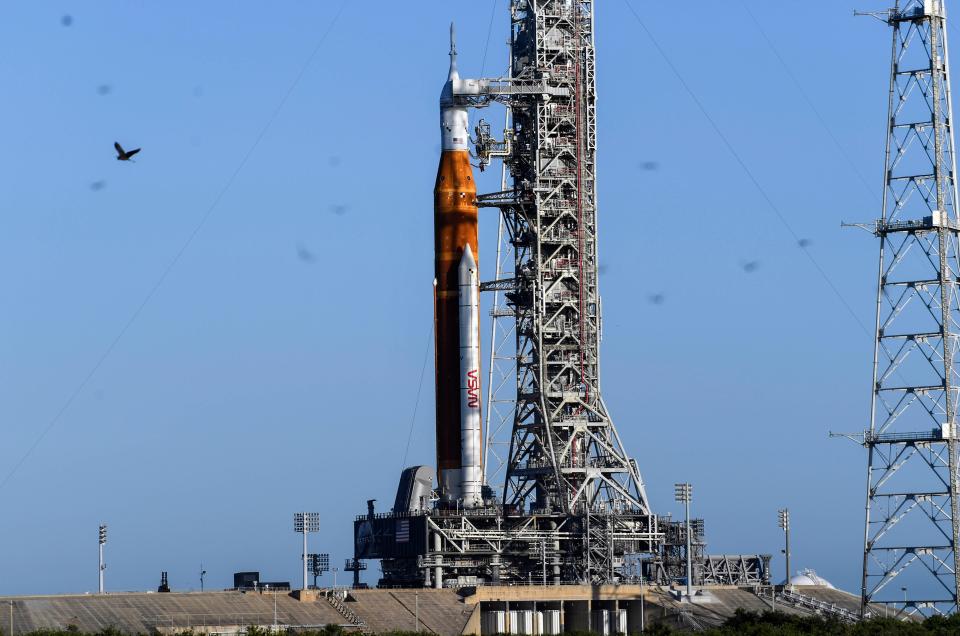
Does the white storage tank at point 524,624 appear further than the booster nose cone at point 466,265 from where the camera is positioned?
No

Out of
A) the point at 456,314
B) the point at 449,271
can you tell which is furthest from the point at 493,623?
the point at 449,271

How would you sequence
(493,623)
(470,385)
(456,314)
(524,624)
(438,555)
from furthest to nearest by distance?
(456,314), (470,385), (438,555), (524,624), (493,623)

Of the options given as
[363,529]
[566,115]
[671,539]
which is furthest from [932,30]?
[363,529]

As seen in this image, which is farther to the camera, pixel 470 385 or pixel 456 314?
pixel 456 314

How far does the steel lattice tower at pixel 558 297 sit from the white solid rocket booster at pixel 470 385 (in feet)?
9.98

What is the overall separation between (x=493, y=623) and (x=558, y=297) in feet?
70.0

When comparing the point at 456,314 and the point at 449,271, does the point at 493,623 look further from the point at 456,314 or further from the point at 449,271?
the point at 449,271

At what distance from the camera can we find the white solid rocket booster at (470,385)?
135m

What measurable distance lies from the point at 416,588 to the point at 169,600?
52.8 ft

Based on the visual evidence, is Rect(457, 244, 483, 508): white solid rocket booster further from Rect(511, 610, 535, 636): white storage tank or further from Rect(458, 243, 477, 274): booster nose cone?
Rect(511, 610, 535, 636): white storage tank

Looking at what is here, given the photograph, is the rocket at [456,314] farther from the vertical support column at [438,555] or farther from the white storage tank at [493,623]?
the white storage tank at [493,623]

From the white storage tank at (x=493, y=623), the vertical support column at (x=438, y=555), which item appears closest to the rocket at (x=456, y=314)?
the vertical support column at (x=438, y=555)

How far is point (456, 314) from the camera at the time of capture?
137 meters

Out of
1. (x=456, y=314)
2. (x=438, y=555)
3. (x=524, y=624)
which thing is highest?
(x=456, y=314)
